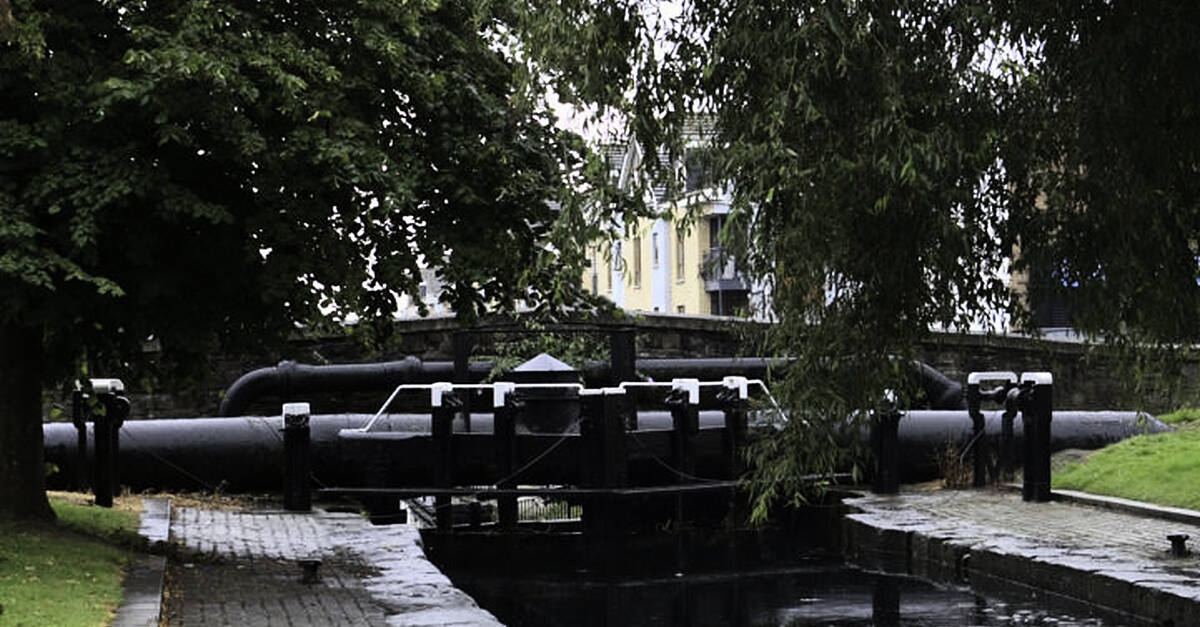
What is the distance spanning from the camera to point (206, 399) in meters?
27.5

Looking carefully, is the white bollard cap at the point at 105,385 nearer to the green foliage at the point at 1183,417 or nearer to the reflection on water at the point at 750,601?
the reflection on water at the point at 750,601

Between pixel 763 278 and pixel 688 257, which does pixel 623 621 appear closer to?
pixel 763 278

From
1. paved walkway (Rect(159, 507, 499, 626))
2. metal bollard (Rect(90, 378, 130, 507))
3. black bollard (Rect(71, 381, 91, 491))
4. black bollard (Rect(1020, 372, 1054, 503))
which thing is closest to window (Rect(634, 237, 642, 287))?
black bollard (Rect(71, 381, 91, 491))

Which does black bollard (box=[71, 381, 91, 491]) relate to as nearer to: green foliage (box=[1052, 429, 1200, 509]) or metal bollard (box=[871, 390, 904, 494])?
metal bollard (box=[871, 390, 904, 494])

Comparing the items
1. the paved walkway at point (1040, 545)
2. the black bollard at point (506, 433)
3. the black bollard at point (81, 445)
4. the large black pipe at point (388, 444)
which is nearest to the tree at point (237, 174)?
the black bollard at point (506, 433)

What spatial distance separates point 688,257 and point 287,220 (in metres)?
41.9

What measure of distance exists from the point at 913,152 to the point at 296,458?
1039 centimetres

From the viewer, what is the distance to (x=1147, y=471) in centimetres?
1731

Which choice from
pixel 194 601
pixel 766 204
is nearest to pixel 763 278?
pixel 766 204

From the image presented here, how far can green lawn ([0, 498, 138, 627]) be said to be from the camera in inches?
378

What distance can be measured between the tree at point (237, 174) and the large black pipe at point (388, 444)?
11.1 feet

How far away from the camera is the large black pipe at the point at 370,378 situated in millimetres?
26109

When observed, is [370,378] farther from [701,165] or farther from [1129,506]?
[701,165]

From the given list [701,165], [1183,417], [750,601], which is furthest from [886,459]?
[701,165]
